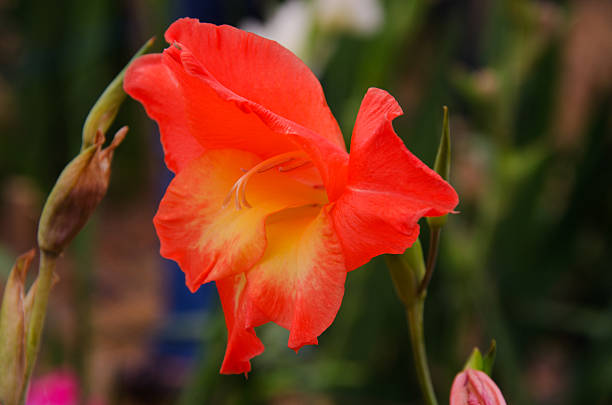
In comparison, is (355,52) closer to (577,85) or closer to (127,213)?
(577,85)

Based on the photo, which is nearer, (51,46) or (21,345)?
(21,345)

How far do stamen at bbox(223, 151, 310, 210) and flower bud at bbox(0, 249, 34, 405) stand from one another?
0.09m

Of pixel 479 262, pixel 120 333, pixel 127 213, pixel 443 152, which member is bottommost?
pixel 127 213

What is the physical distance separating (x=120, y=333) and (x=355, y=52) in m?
1.15

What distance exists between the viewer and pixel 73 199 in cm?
27

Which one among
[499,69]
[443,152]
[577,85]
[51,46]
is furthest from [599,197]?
[51,46]

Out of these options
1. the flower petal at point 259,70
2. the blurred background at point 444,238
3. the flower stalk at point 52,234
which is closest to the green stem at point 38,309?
the flower stalk at point 52,234

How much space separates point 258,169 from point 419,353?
9cm

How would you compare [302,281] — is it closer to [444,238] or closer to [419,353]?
[419,353]

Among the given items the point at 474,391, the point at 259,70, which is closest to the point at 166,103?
the point at 259,70

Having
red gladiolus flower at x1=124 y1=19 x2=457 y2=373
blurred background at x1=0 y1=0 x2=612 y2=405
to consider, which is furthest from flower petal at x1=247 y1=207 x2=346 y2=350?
blurred background at x1=0 y1=0 x2=612 y2=405

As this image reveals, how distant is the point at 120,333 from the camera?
6.21 ft

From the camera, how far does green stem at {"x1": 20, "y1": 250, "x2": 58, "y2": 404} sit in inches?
10.6

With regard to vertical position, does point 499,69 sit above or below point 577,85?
above
